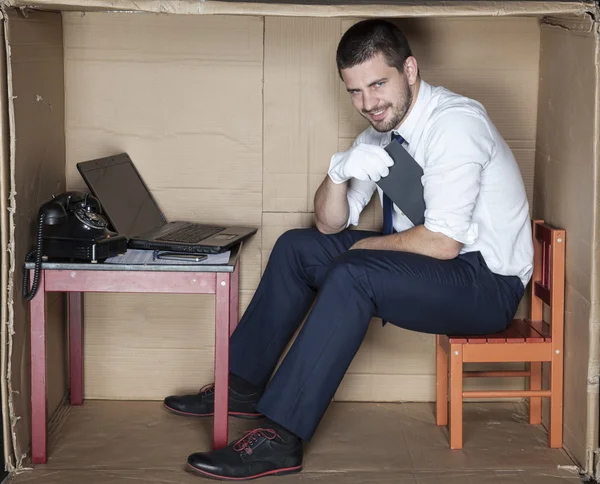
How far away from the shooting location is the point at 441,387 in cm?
274

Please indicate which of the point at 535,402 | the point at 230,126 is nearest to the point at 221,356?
the point at 230,126

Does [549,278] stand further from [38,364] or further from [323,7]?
[38,364]

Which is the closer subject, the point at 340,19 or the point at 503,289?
the point at 503,289

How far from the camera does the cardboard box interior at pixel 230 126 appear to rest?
109 inches

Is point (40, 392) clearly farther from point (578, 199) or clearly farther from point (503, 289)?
point (578, 199)

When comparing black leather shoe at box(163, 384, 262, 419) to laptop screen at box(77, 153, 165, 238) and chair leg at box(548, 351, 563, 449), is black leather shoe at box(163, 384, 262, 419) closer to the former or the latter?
laptop screen at box(77, 153, 165, 238)

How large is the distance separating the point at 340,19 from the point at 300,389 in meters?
1.16

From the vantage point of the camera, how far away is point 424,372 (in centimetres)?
294

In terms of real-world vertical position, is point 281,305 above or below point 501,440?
above

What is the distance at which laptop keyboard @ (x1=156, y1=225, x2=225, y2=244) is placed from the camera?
2530 millimetres

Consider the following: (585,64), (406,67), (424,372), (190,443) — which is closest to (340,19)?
(406,67)

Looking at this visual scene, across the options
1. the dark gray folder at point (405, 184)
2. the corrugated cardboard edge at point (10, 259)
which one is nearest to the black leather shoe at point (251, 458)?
the corrugated cardboard edge at point (10, 259)

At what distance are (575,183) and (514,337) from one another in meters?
0.45

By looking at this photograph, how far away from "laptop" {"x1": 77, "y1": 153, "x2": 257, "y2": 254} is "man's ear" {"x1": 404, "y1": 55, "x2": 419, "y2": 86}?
25.7 inches
